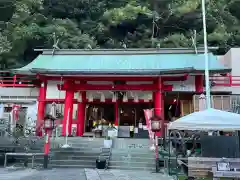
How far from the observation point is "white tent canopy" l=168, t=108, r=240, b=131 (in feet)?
25.9

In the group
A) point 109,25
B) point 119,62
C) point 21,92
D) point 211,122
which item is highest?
point 109,25

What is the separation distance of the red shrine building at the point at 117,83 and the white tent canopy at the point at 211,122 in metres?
6.71

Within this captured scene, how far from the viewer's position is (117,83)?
17000mm

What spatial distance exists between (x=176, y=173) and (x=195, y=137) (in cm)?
286

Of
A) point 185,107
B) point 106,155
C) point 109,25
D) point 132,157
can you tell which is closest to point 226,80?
point 185,107

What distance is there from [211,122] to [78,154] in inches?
276

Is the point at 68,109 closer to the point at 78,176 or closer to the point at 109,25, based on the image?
the point at 78,176

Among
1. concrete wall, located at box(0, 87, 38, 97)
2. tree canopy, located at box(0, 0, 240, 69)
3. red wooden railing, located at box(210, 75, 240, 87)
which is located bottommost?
concrete wall, located at box(0, 87, 38, 97)

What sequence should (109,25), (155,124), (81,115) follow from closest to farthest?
(155,124) → (81,115) → (109,25)

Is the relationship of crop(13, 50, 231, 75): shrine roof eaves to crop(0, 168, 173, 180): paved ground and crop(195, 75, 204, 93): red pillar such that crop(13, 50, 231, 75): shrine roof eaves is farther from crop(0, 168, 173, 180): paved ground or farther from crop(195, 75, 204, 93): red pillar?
crop(0, 168, 173, 180): paved ground

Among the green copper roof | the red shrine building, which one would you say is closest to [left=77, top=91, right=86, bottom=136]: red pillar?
the red shrine building

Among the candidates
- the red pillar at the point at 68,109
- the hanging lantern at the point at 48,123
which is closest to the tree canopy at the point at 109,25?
the red pillar at the point at 68,109

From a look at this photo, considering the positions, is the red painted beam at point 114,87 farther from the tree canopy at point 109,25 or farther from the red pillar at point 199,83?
the tree canopy at point 109,25

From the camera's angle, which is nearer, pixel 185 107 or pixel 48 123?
pixel 48 123
